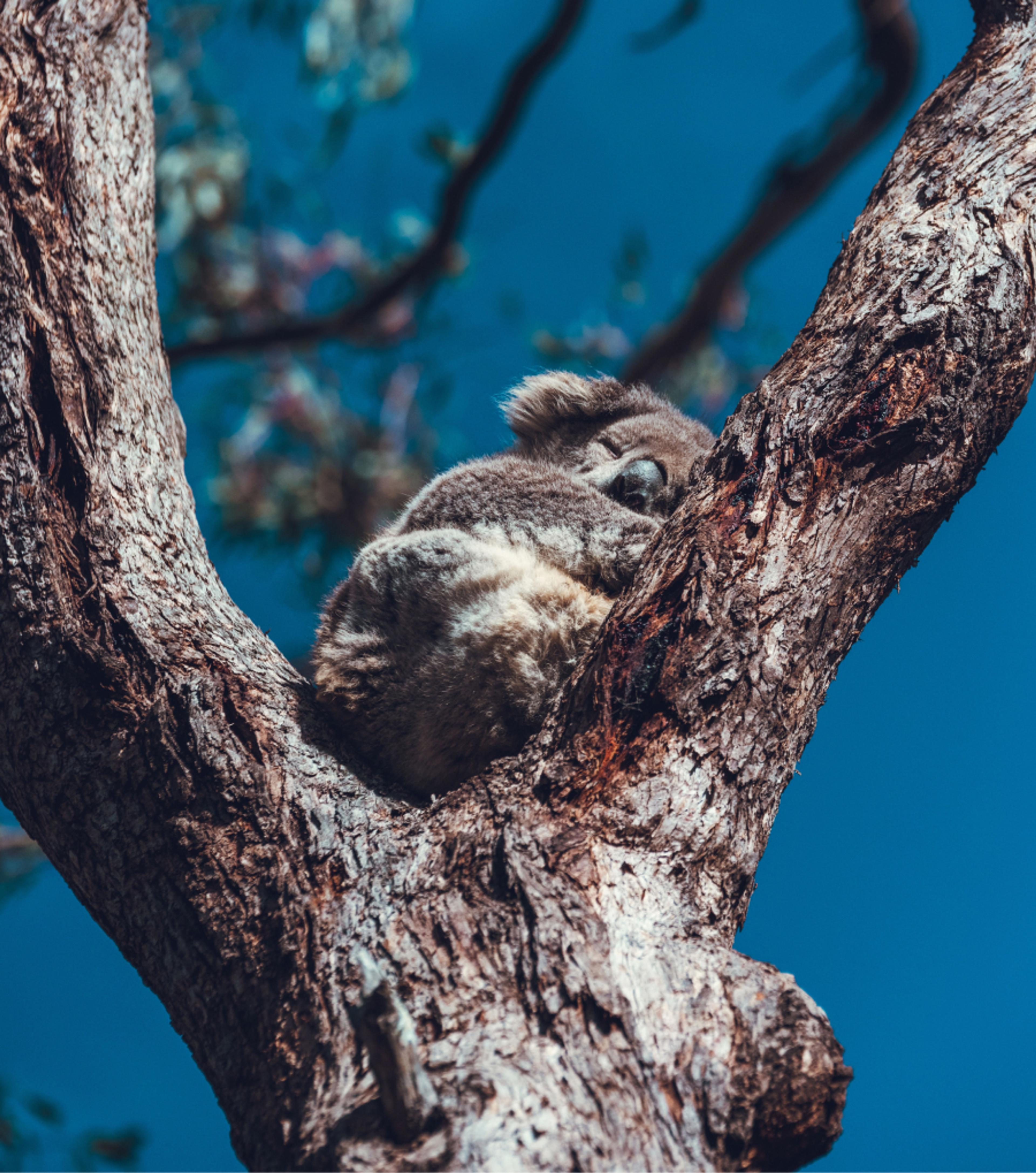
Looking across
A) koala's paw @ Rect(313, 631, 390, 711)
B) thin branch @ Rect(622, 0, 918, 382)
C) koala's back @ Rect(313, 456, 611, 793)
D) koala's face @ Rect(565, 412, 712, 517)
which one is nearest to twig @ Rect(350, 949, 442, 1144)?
koala's back @ Rect(313, 456, 611, 793)

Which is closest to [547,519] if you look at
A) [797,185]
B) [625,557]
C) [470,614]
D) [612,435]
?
[625,557]

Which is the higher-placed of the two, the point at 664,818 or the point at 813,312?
the point at 813,312

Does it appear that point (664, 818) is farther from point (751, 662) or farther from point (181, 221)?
point (181, 221)

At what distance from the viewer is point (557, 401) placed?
153 inches

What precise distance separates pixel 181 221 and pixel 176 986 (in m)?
6.40

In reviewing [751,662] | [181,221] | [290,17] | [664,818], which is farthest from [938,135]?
[181,221]

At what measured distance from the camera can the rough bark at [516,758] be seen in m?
1.47

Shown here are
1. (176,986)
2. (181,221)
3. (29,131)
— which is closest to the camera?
(176,986)

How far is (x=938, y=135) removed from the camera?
2520mm

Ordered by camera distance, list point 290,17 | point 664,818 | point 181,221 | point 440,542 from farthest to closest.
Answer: point 181,221 → point 290,17 → point 440,542 → point 664,818

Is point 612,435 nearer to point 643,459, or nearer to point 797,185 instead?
point 643,459

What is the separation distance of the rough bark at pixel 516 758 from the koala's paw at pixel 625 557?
372mm

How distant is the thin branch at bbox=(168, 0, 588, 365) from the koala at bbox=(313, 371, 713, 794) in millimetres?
2967

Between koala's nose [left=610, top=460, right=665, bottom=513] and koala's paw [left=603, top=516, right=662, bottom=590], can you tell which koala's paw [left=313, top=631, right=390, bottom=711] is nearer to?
koala's paw [left=603, top=516, right=662, bottom=590]
